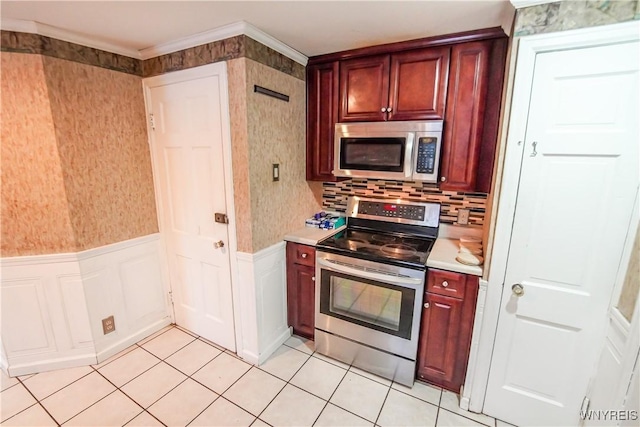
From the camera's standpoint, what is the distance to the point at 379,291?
1.91m

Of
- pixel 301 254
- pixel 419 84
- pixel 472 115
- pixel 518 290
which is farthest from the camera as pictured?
pixel 301 254

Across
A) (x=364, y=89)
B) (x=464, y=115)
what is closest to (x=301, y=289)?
(x=364, y=89)

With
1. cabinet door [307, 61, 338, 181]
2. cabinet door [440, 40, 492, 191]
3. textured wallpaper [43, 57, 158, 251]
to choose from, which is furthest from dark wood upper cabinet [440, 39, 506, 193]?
textured wallpaper [43, 57, 158, 251]

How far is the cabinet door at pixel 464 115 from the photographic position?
68.4 inches

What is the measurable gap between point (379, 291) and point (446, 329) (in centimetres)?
46

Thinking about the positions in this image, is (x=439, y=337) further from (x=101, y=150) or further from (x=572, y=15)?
(x=101, y=150)

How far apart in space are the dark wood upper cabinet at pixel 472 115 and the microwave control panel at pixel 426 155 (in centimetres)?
8

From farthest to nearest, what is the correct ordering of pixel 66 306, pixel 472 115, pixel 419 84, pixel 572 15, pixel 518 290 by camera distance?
pixel 66 306
pixel 419 84
pixel 472 115
pixel 518 290
pixel 572 15

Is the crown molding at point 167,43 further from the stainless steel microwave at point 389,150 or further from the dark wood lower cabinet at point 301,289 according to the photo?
the dark wood lower cabinet at point 301,289

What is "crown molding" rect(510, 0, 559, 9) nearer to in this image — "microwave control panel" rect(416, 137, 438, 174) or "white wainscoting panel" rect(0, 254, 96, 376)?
"microwave control panel" rect(416, 137, 438, 174)

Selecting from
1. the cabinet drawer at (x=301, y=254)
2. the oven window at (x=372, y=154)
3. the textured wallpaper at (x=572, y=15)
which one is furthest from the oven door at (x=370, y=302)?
the textured wallpaper at (x=572, y=15)

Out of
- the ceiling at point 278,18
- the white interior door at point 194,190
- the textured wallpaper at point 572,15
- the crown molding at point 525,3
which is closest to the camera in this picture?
the textured wallpaper at point 572,15

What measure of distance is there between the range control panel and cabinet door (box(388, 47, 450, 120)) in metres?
0.70

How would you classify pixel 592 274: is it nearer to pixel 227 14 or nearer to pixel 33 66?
pixel 227 14
